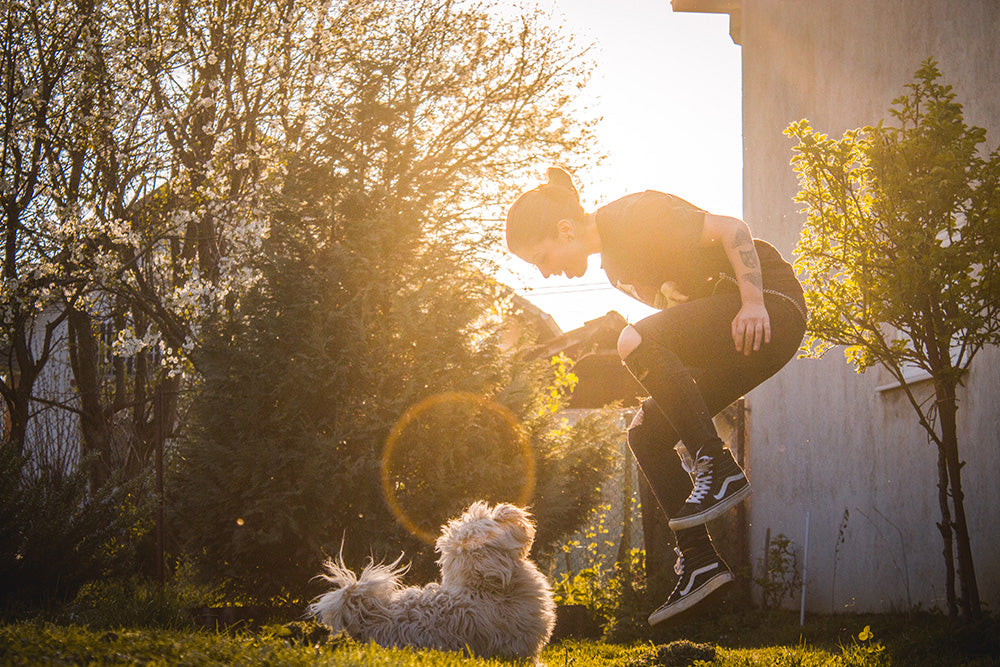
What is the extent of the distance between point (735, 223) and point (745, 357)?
50 centimetres

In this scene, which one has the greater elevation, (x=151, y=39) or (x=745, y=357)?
(x=151, y=39)

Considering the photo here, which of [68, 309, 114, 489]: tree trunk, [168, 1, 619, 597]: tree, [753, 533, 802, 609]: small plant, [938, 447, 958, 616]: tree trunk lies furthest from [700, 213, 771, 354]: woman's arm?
[68, 309, 114, 489]: tree trunk

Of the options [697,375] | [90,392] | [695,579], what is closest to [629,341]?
[697,375]

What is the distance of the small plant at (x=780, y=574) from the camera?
9.02 m

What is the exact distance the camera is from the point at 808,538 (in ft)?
30.9

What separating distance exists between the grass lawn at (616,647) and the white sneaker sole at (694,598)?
1.08 meters

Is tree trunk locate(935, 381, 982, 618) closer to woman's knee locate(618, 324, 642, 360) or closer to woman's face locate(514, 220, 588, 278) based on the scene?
woman's knee locate(618, 324, 642, 360)

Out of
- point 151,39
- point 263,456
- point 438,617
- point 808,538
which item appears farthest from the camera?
point 151,39

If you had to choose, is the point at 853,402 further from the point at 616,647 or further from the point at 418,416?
the point at 418,416

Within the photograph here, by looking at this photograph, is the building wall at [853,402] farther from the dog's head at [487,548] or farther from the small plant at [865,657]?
the dog's head at [487,548]

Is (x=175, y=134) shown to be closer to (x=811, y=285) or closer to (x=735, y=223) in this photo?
(x=811, y=285)

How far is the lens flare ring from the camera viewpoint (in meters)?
7.28

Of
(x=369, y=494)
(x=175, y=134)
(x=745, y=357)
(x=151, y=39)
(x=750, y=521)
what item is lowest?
(x=750, y=521)

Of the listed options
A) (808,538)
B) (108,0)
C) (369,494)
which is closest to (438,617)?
(369,494)
